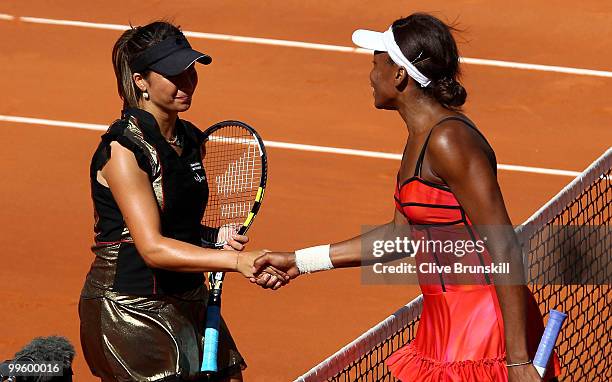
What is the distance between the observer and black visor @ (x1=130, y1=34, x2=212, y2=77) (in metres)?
4.91

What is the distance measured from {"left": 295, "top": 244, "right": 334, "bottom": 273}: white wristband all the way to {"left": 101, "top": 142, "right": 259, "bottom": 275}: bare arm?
1.66 ft

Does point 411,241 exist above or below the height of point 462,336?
above

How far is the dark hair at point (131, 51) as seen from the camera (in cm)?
500

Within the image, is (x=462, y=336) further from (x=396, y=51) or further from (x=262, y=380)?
(x=262, y=380)

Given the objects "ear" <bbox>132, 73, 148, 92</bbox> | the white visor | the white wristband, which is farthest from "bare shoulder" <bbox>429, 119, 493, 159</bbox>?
"ear" <bbox>132, 73, 148, 92</bbox>

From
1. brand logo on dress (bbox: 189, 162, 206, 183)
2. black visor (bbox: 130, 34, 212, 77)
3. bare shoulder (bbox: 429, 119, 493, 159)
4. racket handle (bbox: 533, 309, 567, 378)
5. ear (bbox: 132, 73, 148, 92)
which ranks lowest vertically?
racket handle (bbox: 533, 309, 567, 378)

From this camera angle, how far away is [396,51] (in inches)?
177

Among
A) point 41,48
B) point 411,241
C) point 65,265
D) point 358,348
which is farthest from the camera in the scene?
point 41,48

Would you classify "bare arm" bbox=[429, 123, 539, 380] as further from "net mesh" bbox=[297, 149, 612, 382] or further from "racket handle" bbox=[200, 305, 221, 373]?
"racket handle" bbox=[200, 305, 221, 373]

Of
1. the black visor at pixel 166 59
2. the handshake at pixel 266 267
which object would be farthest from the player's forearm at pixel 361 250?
the black visor at pixel 166 59

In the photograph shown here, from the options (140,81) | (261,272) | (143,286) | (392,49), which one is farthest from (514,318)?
(140,81)

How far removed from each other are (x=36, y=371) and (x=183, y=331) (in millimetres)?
846

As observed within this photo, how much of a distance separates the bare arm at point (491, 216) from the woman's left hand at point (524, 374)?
0.02 m

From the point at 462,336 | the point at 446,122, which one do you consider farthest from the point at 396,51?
the point at 462,336
